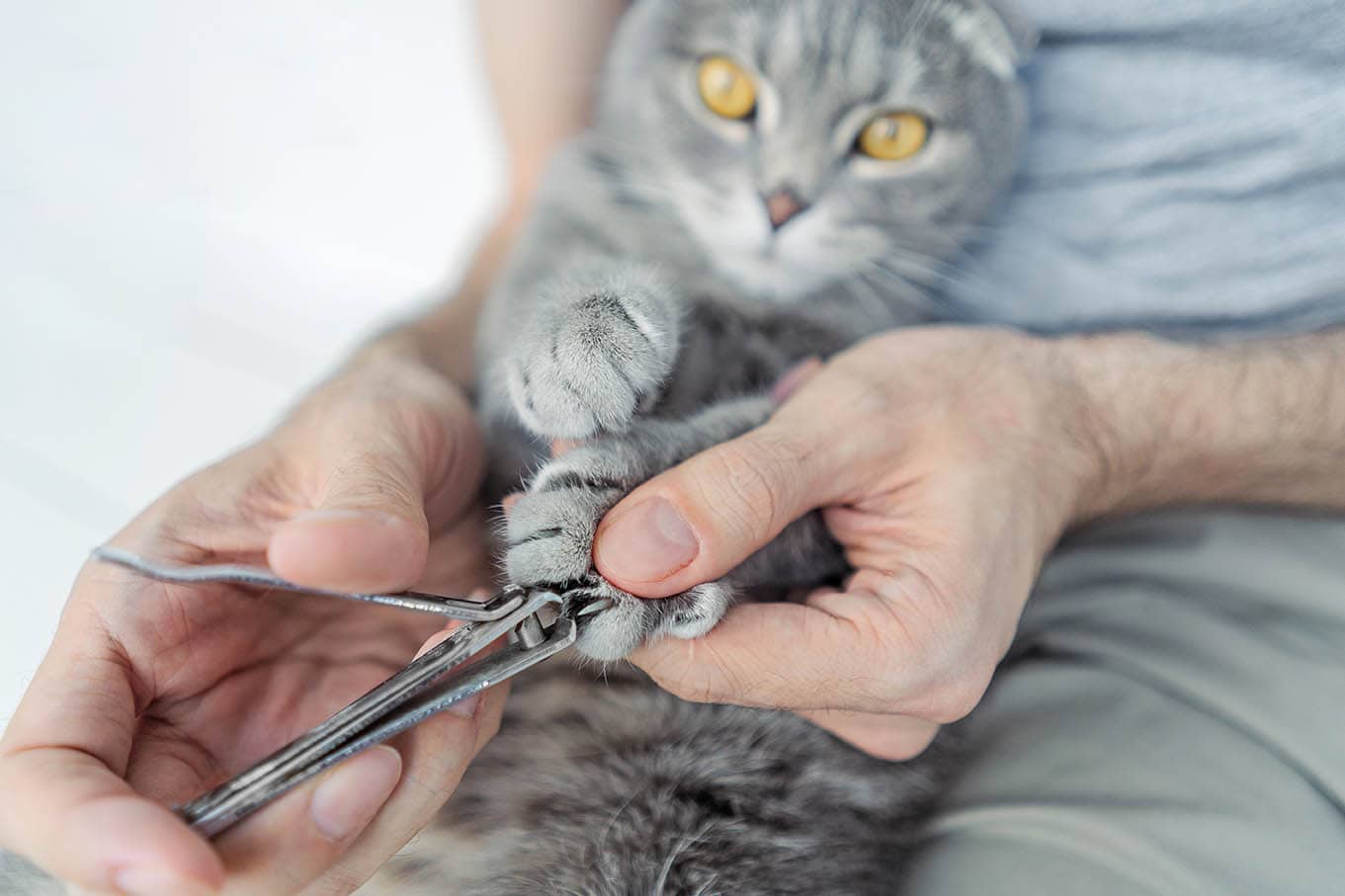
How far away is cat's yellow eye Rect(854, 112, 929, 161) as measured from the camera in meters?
0.97

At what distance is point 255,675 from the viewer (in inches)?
27.3

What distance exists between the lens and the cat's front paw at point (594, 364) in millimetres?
659

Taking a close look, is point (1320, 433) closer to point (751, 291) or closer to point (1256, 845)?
point (1256, 845)

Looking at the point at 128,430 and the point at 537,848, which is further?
the point at 128,430

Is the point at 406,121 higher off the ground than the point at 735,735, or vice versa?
the point at 406,121

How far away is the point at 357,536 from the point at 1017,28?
0.76 meters

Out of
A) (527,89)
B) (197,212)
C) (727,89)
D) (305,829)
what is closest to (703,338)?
(727,89)

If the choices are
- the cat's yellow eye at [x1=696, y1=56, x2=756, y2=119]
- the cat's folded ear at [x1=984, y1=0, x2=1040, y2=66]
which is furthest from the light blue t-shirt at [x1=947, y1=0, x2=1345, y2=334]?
the cat's yellow eye at [x1=696, y1=56, x2=756, y2=119]

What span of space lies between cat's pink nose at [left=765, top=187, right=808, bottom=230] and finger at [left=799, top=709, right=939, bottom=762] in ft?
1.53

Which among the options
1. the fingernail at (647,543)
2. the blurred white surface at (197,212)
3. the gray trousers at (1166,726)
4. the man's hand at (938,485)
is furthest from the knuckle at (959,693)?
the blurred white surface at (197,212)

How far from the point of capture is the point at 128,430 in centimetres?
107

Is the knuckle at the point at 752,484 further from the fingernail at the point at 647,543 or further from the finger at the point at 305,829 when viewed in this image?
the finger at the point at 305,829

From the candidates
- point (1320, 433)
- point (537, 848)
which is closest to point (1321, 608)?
point (1320, 433)

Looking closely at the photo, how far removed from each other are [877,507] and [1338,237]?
55cm
